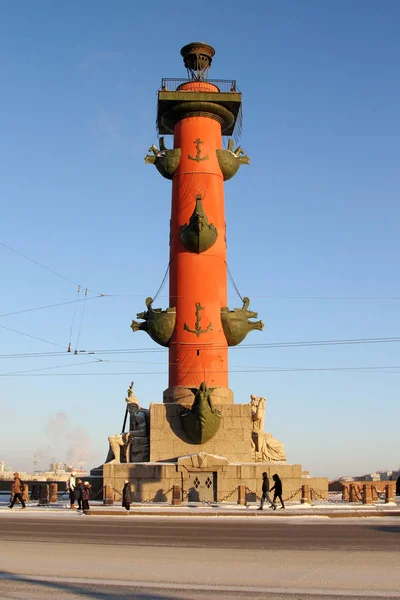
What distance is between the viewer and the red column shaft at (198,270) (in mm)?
31609

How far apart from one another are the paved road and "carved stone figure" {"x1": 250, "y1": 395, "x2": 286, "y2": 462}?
40.3ft

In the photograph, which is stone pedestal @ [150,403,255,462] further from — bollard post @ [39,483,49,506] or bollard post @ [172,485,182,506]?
bollard post @ [39,483,49,506]

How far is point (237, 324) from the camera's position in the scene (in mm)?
32188

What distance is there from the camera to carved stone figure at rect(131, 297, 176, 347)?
31.9 m

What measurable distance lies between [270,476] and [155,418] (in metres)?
5.05

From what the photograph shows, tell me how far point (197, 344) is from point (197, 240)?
4302 mm

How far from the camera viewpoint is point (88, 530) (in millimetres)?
17750

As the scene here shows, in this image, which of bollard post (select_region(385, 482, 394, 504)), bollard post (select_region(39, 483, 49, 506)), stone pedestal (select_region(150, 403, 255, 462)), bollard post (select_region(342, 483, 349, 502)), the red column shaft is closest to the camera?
bollard post (select_region(39, 483, 49, 506))

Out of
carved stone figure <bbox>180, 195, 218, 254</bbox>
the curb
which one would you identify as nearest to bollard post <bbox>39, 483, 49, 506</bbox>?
the curb

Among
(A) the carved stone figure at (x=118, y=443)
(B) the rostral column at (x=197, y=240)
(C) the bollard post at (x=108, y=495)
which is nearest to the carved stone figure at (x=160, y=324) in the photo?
(B) the rostral column at (x=197, y=240)

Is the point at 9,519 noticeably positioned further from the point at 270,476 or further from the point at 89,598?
the point at 89,598

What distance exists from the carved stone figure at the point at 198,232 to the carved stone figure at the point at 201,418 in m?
5.91

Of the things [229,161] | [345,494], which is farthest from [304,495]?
[229,161]

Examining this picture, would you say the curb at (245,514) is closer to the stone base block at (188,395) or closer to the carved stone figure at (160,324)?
the stone base block at (188,395)
